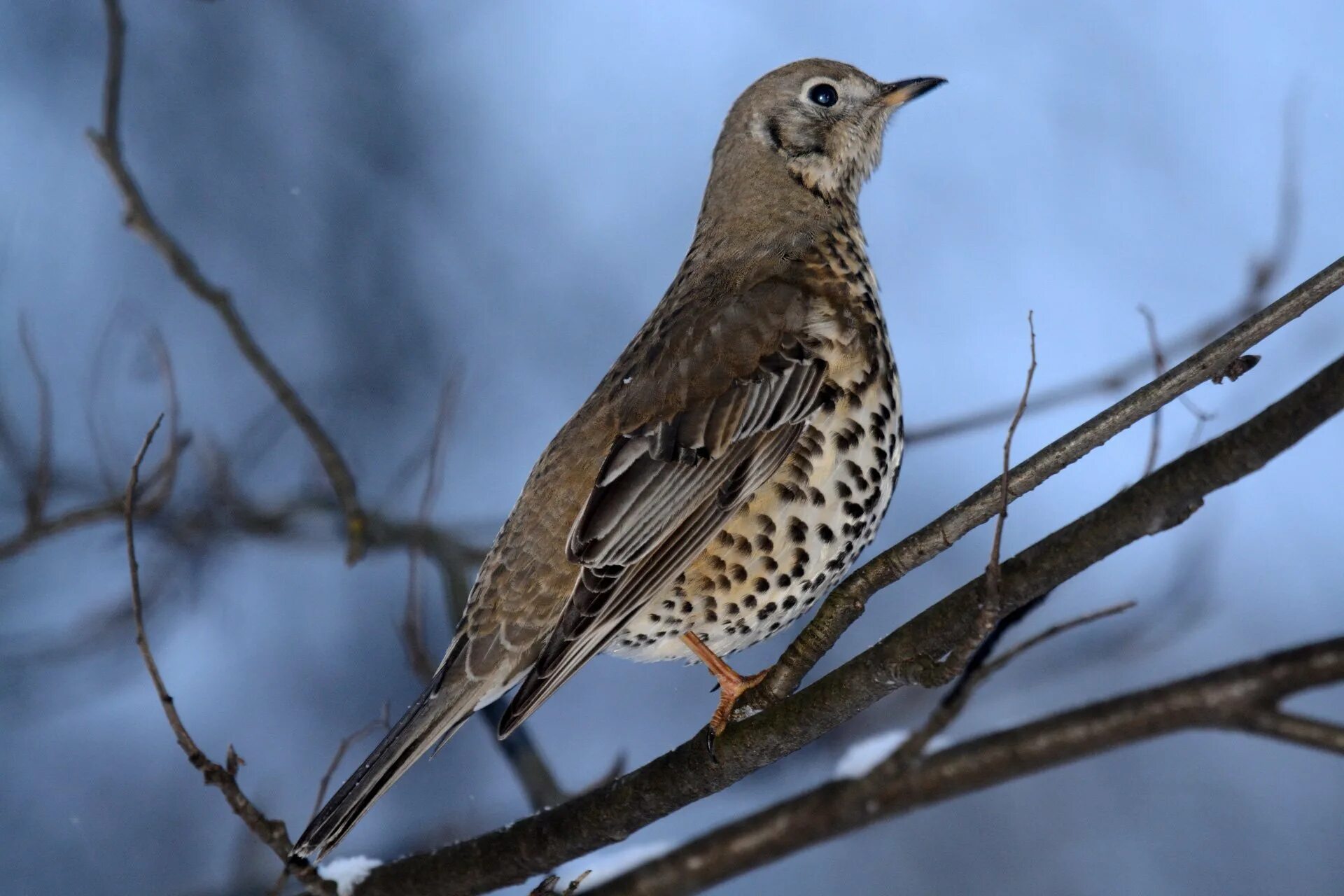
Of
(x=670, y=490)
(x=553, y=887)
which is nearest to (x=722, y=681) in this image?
(x=670, y=490)

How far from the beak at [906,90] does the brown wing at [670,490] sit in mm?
1387

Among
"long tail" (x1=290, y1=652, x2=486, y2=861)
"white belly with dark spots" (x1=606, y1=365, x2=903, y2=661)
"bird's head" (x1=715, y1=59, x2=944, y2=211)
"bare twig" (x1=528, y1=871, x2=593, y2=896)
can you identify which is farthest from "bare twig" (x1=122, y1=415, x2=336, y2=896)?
"bird's head" (x1=715, y1=59, x2=944, y2=211)

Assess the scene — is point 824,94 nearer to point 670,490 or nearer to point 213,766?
point 670,490

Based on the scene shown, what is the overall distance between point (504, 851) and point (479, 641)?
643 millimetres

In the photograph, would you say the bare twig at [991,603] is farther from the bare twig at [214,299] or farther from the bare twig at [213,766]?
the bare twig at [214,299]

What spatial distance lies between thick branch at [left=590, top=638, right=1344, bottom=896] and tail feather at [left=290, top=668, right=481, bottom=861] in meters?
→ 1.24

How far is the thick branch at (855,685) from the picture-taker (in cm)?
220

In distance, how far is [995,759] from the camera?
1.82 m

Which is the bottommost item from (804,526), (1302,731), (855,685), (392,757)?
(1302,731)

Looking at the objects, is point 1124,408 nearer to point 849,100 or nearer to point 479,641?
point 479,641

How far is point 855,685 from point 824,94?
261 cm

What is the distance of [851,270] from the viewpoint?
4035 mm

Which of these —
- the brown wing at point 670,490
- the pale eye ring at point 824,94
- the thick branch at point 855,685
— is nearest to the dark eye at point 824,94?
the pale eye ring at point 824,94

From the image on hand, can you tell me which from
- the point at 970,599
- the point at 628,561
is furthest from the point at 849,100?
the point at 970,599
